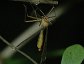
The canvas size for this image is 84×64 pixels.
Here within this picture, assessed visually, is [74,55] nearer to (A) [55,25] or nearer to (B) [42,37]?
(B) [42,37]

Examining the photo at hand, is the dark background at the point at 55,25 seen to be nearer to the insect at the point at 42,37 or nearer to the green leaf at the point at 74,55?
the insect at the point at 42,37

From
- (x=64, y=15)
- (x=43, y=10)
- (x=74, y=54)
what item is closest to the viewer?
(x=74, y=54)

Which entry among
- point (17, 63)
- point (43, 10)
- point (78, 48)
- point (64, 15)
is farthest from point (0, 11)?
point (78, 48)

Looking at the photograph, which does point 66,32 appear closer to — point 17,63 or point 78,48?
point 17,63

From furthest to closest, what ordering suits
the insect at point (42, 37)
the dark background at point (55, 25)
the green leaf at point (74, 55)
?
the dark background at point (55, 25)
the insect at point (42, 37)
the green leaf at point (74, 55)

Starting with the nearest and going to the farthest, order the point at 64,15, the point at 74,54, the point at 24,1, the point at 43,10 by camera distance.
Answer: the point at 74,54, the point at 24,1, the point at 43,10, the point at 64,15

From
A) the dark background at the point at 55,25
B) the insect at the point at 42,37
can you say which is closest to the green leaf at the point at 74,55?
the insect at the point at 42,37

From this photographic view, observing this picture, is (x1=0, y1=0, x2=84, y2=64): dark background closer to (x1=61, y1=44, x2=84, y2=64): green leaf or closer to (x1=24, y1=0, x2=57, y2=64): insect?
(x1=24, y1=0, x2=57, y2=64): insect
